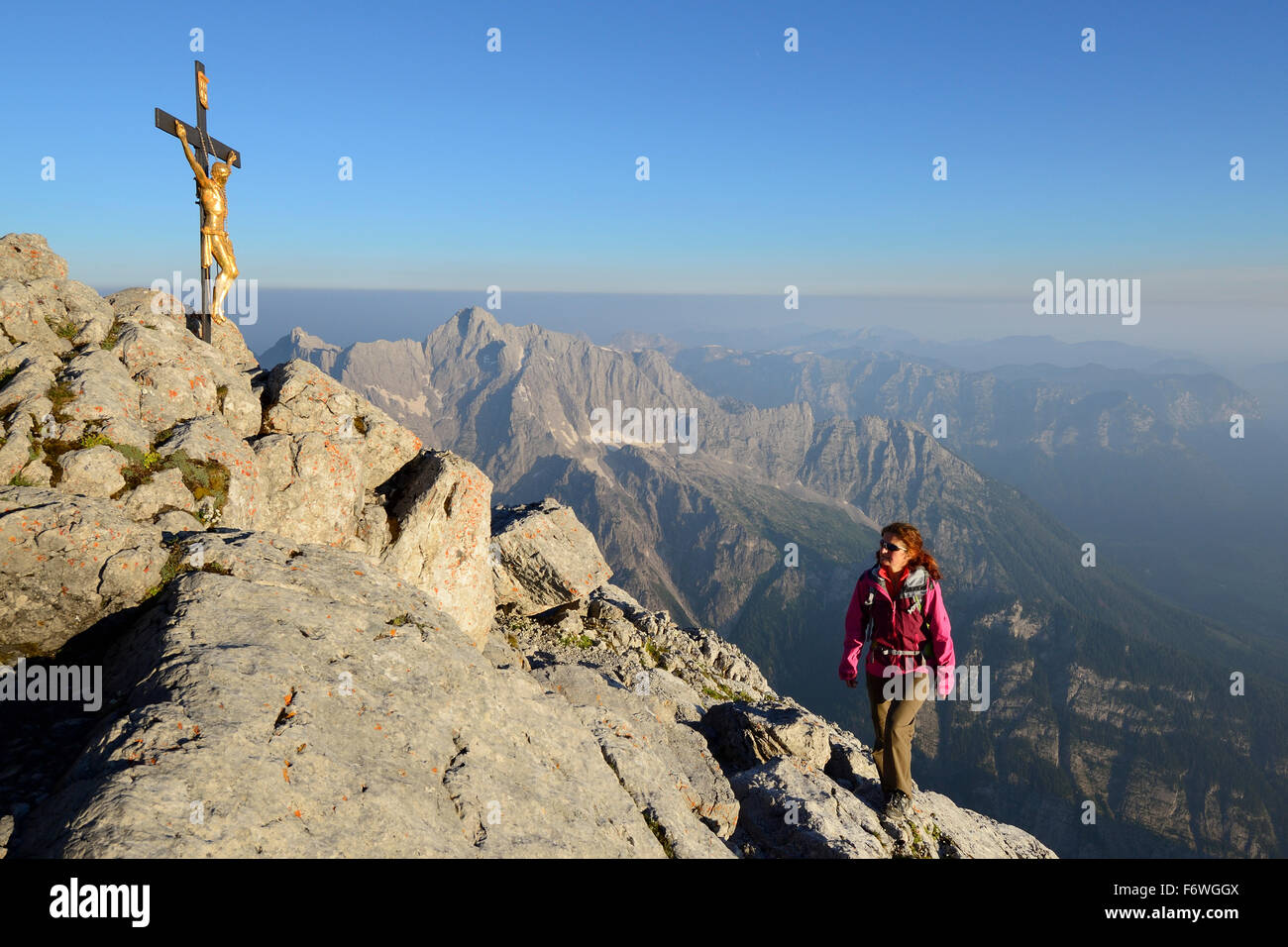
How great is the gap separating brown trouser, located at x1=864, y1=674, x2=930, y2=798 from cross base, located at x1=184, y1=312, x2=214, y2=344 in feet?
92.5

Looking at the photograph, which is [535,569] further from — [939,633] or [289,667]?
[939,633]

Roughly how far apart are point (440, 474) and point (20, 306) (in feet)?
46.5

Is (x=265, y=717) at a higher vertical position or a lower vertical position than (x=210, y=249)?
lower

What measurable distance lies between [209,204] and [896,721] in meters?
32.1

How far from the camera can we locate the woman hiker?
1395cm

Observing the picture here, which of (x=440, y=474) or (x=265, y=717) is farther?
(x=440, y=474)

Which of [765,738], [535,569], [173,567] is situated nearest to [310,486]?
[173,567]

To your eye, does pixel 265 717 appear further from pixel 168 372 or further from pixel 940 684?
pixel 168 372

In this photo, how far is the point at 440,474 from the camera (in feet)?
82.2

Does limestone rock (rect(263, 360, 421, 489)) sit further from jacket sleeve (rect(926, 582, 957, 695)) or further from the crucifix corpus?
jacket sleeve (rect(926, 582, 957, 695))

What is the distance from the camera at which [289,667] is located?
11.8m

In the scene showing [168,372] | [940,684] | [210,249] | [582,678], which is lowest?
[582,678]

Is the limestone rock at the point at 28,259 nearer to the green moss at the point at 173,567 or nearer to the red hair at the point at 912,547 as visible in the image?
the green moss at the point at 173,567

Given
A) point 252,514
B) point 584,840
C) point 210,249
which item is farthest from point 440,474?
point 584,840
